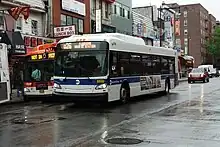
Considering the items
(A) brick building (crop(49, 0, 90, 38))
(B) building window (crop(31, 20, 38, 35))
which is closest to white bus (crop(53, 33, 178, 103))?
(B) building window (crop(31, 20, 38, 35))

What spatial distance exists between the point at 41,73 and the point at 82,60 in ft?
13.3

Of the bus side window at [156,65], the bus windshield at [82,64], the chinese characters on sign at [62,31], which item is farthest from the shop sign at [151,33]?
the bus windshield at [82,64]

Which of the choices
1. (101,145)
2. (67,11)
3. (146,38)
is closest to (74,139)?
(101,145)

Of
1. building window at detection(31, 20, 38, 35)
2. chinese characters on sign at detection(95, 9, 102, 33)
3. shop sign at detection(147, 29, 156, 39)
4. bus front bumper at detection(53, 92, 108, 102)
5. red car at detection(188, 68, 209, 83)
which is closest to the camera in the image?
bus front bumper at detection(53, 92, 108, 102)

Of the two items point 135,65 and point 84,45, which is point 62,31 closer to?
point 135,65

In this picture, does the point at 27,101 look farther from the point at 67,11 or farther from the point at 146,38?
the point at 146,38

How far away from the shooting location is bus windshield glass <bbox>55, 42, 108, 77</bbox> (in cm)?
1619

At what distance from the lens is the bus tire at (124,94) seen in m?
17.8

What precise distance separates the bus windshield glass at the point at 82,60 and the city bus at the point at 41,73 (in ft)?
9.07

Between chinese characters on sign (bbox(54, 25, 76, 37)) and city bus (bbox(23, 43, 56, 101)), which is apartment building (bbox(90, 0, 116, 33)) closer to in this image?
chinese characters on sign (bbox(54, 25, 76, 37))

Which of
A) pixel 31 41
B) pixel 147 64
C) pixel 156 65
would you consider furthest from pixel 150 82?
pixel 31 41

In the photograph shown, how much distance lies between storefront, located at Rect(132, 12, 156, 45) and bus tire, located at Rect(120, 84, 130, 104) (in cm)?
3129

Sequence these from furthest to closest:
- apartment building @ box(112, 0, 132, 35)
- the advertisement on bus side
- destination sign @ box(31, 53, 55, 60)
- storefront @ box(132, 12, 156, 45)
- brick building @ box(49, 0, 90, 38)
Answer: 1. storefront @ box(132, 12, 156, 45)
2. apartment building @ box(112, 0, 132, 35)
3. brick building @ box(49, 0, 90, 38)
4. the advertisement on bus side
5. destination sign @ box(31, 53, 55, 60)

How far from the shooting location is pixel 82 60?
1641 cm
